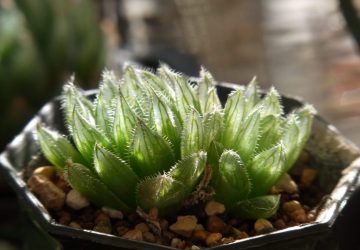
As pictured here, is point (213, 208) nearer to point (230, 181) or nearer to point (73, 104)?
point (230, 181)

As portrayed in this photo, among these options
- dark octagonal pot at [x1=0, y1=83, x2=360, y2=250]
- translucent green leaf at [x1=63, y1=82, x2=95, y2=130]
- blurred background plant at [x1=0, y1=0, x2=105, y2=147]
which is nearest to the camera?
dark octagonal pot at [x1=0, y1=83, x2=360, y2=250]

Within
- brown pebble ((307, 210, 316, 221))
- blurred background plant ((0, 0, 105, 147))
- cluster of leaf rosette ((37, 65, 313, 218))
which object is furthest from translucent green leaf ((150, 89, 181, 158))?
blurred background plant ((0, 0, 105, 147))

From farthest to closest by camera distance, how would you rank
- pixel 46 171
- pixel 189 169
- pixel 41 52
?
pixel 41 52 → pixel 46 171 → pixel 189 169

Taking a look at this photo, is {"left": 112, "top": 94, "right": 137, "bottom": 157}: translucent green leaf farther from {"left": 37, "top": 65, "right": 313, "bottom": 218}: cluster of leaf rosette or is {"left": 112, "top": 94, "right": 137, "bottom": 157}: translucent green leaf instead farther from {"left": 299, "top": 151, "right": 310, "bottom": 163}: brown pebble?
{"left": 299, "top": 151, "right": 310, "bottom": 163}: brown pebble

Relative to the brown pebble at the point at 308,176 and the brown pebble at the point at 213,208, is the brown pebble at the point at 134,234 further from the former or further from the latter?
the brown pebble at the point at 308,176

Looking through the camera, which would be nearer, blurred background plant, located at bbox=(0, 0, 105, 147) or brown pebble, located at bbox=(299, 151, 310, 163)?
brown pebble, located at bbox=(299, 151, 310, 163)

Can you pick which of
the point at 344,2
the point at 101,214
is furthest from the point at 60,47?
the point at 101,214

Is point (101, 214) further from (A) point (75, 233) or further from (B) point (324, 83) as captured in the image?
(B) point (324, 83)

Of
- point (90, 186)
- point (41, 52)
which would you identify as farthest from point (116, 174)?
point (41, 52)
